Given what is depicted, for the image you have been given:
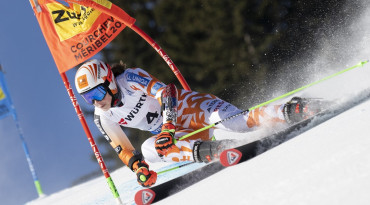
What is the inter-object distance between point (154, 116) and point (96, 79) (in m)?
0.84

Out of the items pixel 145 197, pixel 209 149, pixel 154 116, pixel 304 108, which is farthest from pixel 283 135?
pixel 154 116

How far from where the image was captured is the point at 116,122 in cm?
439

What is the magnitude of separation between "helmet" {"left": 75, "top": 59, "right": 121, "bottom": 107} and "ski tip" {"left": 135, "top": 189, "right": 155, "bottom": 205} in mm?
913

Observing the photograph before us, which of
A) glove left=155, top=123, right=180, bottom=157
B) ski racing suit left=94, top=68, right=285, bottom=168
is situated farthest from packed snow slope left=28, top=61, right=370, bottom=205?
ski racing suit left=94, top=68, right=285, bottom=168

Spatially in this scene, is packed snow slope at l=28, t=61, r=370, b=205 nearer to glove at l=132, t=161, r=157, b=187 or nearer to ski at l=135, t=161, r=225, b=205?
ski at l=135, t=161, r=225, b=205

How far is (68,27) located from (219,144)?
8.49ft

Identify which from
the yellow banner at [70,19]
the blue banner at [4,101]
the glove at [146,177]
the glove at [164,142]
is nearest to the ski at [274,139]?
the glove at [164,142]

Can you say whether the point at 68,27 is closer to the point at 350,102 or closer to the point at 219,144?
the point at 219,144

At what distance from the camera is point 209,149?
3.70m

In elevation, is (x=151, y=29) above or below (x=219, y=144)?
above

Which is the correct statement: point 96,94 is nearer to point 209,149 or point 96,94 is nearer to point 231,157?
point 209,149

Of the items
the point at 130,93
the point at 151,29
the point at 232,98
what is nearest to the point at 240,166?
the point at 130,93

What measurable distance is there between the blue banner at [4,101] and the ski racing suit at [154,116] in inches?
243

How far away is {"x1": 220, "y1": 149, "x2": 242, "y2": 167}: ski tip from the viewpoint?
3.31 m
